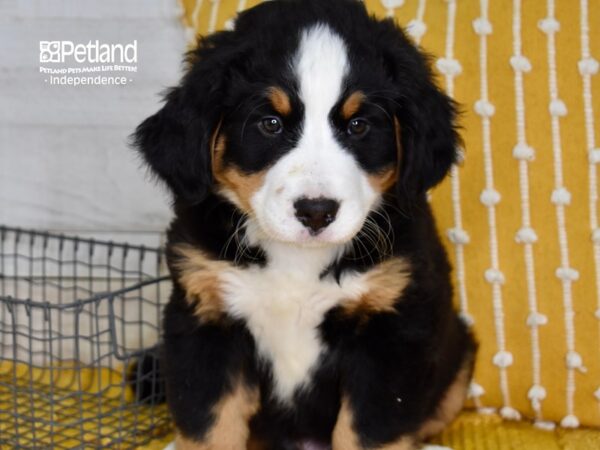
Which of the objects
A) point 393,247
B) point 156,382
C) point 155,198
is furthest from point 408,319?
point 155,198

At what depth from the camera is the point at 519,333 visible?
2430mm

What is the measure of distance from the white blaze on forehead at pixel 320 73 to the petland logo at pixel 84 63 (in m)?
1.28

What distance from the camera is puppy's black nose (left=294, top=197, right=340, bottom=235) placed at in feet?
5.27

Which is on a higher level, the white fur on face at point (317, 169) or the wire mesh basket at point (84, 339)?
the white fur on face at point (317, 169)

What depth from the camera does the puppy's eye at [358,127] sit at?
1.75m

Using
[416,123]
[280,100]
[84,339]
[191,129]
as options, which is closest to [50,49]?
[84,339]

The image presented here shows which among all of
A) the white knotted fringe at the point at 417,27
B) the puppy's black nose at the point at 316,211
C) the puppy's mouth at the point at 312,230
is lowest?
the puppy's mouth at the point at 312,230

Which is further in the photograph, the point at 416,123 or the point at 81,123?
the point at 81,123

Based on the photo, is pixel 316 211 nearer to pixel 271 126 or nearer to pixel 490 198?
pixel 271 126

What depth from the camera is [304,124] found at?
1709 millimetres

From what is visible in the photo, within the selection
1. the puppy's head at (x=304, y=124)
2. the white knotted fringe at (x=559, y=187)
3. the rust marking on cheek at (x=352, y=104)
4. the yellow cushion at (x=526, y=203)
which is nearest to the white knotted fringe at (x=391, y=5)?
the yellow cushion at (x=526, y=203)

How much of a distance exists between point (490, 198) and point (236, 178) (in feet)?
2.90

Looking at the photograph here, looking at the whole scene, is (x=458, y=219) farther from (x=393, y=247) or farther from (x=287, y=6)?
(x=287, y=6)

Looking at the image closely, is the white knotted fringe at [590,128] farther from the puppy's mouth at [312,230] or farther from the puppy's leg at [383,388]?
the puppy's mouth at [312,230]
